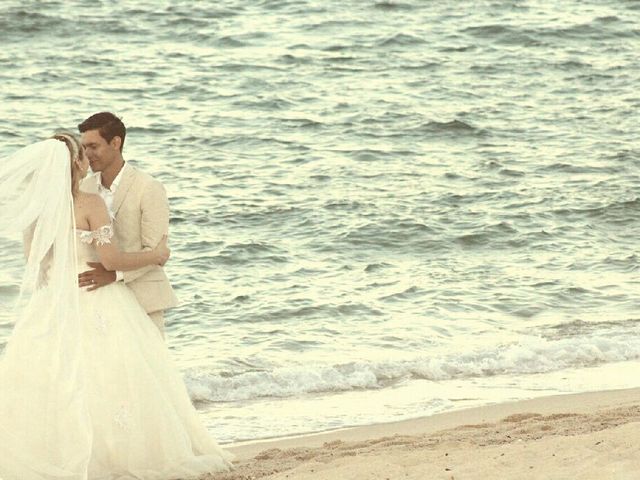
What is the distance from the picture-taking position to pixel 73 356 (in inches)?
242

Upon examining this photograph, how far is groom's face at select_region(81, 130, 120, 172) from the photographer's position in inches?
253

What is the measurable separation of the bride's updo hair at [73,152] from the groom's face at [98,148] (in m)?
0.21

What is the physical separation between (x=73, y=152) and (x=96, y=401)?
1.13 meters

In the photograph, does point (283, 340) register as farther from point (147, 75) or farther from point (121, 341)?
point (147, 75)

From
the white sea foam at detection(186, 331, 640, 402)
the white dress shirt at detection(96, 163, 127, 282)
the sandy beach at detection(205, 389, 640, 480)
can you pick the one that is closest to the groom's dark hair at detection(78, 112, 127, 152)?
the white dress shirt at detection(96, 163, 127, 282)

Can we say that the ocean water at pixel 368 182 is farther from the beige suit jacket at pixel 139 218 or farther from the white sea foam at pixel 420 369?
the beige suit jacket at pixel 139 218

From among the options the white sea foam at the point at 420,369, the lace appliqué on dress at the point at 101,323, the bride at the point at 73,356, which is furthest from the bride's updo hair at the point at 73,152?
the white sea foam at the point at 420,369

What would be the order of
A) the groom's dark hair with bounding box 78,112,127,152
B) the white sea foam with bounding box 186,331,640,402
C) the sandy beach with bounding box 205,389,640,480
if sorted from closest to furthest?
the sandy beach with bounding box 205,389,640,480 → the groom's dark hair with bounding box 78,112,127,152 → the white sea foam with bounding box 186,331,640,402

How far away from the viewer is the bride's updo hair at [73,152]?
6156 mm

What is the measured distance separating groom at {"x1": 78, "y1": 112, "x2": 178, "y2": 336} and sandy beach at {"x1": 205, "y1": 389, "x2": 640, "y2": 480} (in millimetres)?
1070

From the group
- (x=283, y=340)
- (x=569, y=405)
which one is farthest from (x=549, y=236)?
(x=569, y=405)

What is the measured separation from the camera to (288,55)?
22.0 metres

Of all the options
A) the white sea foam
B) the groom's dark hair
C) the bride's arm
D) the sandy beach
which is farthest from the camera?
the white sea foam

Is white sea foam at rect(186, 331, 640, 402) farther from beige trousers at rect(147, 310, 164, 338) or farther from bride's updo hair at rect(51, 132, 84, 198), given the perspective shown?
bride's updo hair at rect(51, 132, 84, 198)
